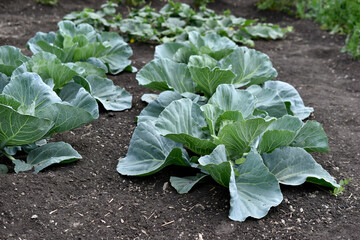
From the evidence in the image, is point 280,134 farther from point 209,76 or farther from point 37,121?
point 37,121

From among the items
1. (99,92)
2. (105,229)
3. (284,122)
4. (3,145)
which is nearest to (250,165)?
(284,122)

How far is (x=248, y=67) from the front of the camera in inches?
144

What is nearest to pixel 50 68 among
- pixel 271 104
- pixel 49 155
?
pixel 49 155

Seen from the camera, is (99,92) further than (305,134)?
Yes

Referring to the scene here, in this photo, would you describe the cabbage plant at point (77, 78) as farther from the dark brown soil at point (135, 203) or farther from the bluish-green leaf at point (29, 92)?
the bluish-green leaf at point (29, 92)

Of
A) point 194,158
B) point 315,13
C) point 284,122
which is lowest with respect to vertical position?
point 315,13

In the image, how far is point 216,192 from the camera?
102 inches

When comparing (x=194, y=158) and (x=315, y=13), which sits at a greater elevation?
(x=194, y=158)

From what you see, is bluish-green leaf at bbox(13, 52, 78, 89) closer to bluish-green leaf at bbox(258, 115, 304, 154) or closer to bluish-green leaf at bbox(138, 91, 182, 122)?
bluish-green leaf at bbox(138, 91, 182, 122)

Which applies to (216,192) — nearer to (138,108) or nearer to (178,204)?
(178,204)

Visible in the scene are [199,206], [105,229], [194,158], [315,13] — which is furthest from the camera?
[315,13]

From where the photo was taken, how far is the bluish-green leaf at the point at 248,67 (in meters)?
3.62

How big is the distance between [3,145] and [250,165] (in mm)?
1536

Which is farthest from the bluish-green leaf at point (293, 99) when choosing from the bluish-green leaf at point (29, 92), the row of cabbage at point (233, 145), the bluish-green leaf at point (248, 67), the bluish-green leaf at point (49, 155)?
the bluish-green leaf at point (29, 92)
